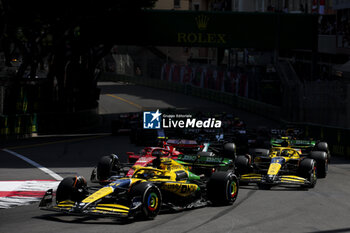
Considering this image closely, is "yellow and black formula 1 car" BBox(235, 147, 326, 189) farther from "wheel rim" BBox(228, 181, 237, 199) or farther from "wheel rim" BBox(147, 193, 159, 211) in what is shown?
"wheel rim" BBox(147, 193, 159, 211)

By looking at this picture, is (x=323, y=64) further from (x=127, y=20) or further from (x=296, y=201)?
(x=296, y=201)

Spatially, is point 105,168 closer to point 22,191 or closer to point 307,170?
point 22,191

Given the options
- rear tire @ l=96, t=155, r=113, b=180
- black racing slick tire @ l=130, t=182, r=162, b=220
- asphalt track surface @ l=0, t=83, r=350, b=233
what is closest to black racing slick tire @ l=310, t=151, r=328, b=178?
asphalt track surface @ l=0, t=83, r=350, b=233

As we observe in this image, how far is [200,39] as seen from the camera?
1928 inches

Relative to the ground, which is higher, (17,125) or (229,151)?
(229,151)

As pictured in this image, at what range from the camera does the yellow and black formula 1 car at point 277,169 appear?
67.2 feet

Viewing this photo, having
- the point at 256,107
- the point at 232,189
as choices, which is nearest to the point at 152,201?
the point at 232,189

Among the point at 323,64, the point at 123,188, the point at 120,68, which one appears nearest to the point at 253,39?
the point at 323,64

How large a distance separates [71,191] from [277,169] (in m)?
6.97

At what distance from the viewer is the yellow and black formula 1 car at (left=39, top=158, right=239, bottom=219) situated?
15273mm

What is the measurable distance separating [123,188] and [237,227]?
9.19 feet

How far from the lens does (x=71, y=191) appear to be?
16.4m

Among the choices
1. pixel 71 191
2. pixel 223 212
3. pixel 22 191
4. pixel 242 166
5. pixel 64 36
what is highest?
pixel 64 36

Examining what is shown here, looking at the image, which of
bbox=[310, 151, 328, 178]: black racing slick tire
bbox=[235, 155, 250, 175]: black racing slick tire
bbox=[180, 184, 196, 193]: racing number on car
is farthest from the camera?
bbox=[310, 151, 328, 178]: black racing slick tire
